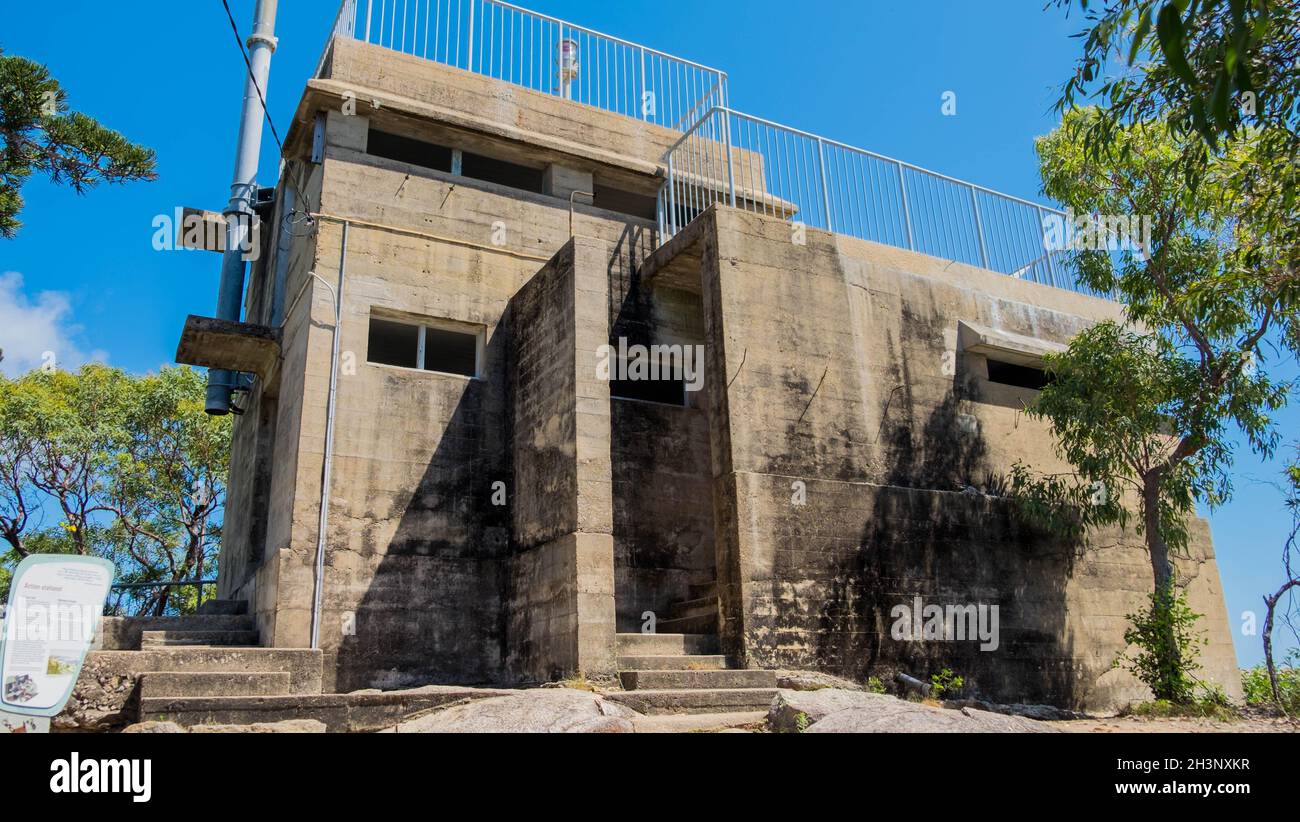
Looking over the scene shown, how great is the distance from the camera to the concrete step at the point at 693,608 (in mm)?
9700

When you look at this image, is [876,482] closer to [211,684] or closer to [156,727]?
[211,684]

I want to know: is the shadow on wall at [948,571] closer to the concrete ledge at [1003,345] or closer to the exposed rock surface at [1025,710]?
the concrete ledge at [1003,345]

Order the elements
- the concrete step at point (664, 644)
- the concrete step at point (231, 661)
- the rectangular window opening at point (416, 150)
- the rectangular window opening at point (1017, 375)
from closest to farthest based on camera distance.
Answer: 1. the concrete step at point (231, 661)
2. the concrete step at point (664, 644)
3. the rectangular window opening at point (416, 150)
4. the rectangular window opening at point (1017, 375)

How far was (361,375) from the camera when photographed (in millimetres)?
10227

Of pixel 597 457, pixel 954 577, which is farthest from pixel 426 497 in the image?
pixel 954 577

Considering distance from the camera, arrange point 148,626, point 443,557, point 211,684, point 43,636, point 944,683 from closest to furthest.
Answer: point 43,636, point 211,684, point 148,626, point 944,683, point 443,557

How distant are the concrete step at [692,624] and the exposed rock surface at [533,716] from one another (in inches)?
116

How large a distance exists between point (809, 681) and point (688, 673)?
4.48 feet

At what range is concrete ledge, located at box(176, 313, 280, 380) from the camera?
11508mm

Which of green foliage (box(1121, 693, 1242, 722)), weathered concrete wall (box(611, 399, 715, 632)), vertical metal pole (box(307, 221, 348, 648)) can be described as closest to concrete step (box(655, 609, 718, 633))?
weathered concrete wall (box(611, 399, 715, 632))

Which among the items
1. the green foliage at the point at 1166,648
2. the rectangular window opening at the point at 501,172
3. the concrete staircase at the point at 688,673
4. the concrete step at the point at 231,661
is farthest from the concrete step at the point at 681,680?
the rectangular window opening at the point at 501,172

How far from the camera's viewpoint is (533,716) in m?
5.81

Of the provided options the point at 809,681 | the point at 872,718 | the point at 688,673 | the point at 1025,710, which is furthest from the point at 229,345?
the point at 1025,710

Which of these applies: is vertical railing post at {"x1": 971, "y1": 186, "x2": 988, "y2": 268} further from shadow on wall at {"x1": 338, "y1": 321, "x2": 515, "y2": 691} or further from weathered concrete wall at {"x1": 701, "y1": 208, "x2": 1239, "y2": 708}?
shadow on wall at {"x1": 338, "y1": 321, "x2": 515, "y2": 691}
